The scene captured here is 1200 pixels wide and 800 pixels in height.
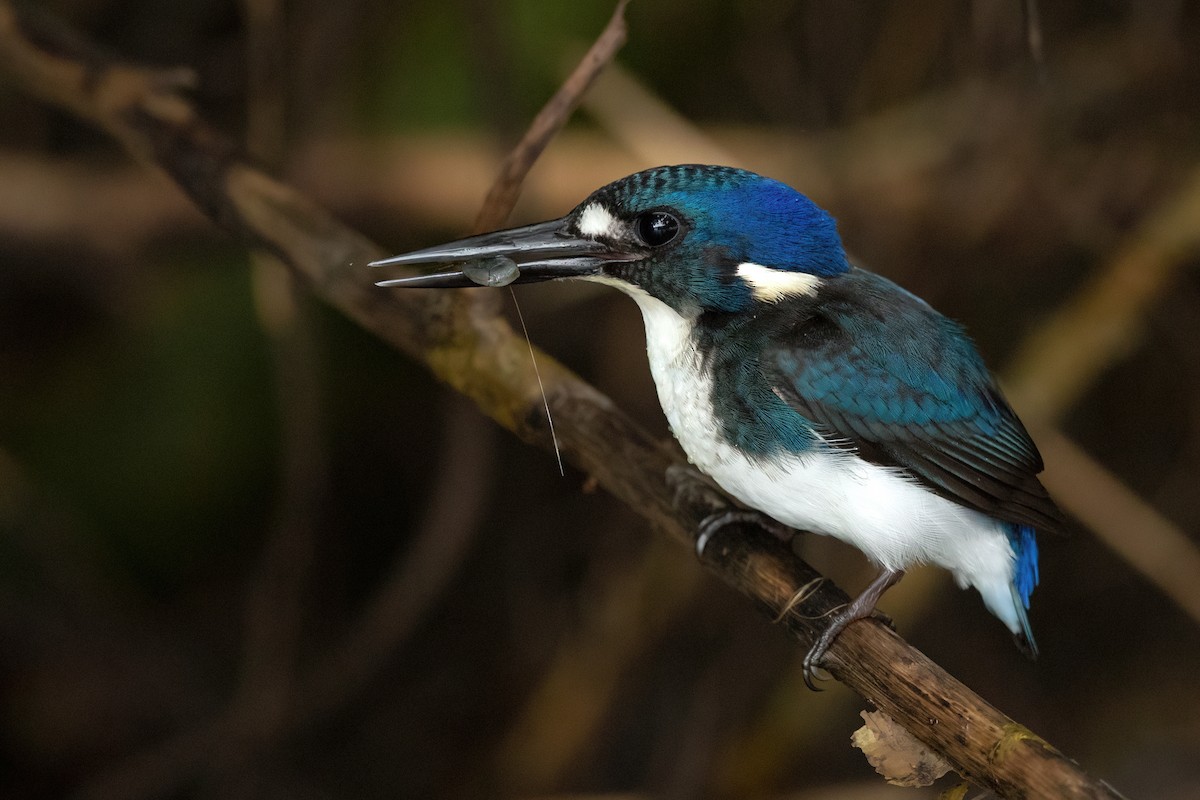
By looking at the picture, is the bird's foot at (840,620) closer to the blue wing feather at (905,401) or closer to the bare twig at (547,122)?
the blue wing feather at (905,401)

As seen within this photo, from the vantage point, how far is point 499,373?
2.08 m

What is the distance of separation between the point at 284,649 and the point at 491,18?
5.28 feet

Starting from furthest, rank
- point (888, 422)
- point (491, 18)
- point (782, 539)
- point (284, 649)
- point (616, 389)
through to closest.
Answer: point (616, 389)
point (284, 649)
point (491, 18)
point (782, 539)
point (888, 422)

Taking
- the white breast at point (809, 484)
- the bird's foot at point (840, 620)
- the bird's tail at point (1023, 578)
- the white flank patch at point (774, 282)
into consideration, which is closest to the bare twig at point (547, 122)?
A: the white breast at point (809, 484)

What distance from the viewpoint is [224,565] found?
359cm

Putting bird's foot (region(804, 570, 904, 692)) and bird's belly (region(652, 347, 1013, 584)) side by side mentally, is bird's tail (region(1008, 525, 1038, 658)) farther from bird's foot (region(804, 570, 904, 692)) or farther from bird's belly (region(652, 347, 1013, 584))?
bird's foot (region(804, 570, 904, 692))

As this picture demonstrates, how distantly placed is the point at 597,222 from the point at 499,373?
1.03 ft

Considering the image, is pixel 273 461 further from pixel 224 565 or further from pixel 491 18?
pixel 491 18

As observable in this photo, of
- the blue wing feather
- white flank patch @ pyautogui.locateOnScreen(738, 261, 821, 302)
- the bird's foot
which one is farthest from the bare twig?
the bird's foot

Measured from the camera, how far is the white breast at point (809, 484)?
189cm

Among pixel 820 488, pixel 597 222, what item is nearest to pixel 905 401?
pixel 820 488

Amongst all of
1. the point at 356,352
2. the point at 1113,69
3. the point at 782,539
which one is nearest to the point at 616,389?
the point at 356,352

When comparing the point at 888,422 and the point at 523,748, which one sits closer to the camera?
the point at 888,422

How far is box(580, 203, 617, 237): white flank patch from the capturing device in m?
1.94
